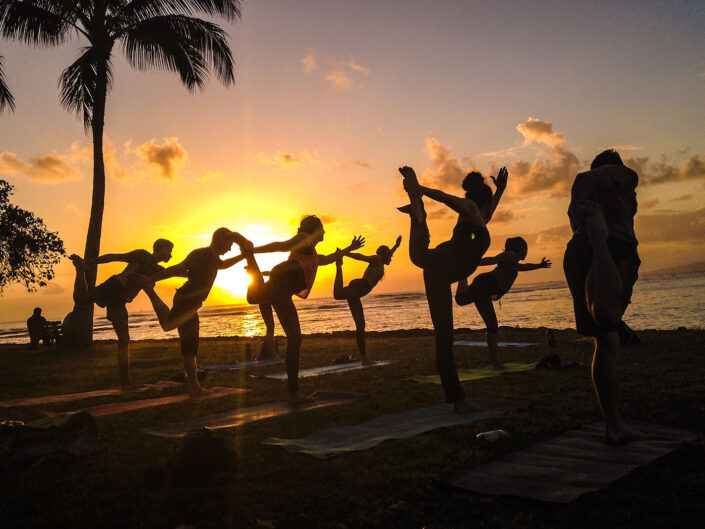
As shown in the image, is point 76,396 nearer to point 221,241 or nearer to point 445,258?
point 221,241

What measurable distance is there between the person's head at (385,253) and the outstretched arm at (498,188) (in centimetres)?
471

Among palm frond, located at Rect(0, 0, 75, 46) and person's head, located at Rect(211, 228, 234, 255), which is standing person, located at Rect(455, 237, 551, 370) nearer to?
person's head, located at Rect(211, 228, 234, 255)

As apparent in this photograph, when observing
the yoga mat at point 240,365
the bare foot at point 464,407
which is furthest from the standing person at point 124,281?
the bare foot at point 464,407

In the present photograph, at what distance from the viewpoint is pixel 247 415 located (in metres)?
5.84

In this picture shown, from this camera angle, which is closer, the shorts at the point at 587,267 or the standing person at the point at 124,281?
the shorts at the point at 587,267

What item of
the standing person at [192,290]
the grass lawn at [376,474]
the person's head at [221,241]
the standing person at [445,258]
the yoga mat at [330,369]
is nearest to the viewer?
the grass lawn at [376,474]

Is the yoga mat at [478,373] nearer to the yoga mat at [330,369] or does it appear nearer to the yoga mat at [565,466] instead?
the yoga mat at [330,369]

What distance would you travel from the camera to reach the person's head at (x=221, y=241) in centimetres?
696

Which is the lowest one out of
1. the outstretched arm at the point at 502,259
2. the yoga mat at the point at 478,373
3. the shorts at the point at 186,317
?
the yoga mat at the point at 478,373

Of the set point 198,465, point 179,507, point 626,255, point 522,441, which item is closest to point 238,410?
point 198,465

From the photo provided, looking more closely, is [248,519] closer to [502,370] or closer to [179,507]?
[179,507]

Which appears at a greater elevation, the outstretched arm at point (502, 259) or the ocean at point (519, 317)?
the outstretched arm at point (502, 259)

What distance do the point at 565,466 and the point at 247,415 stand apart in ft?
12.1

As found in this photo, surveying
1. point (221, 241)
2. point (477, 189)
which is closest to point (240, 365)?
point (221, 241)
